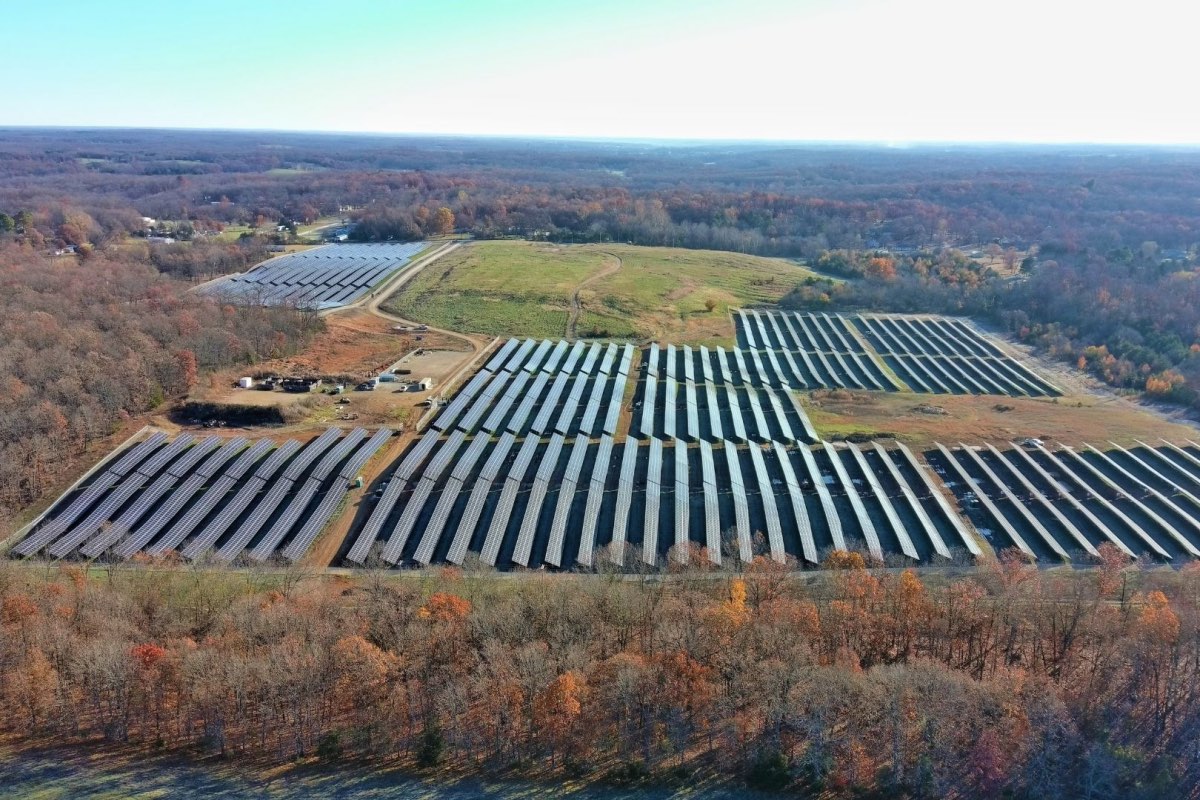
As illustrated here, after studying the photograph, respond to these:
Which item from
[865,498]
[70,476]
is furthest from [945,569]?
[70,476]

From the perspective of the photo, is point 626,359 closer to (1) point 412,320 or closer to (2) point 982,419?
(1) point 412,320

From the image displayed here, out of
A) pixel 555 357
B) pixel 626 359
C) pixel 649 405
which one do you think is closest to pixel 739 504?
pixel 649 405

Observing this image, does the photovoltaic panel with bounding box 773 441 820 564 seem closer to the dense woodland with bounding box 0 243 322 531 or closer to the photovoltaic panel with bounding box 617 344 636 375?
the photovoltaic panel with bounding box 617 344 636 375

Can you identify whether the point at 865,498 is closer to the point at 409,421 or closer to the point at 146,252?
the point at 409,421

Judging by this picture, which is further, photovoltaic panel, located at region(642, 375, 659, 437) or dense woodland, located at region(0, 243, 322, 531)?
photovoltaic panel, located at region(642, 375, 659, 437)

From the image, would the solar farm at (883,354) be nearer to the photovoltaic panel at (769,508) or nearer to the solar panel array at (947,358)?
the solar panel array at (947,358)

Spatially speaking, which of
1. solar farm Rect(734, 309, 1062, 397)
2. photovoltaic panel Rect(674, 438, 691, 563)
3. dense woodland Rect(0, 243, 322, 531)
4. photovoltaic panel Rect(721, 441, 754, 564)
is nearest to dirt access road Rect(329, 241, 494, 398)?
dense woodland Rect(0, 243, 322, 531)
